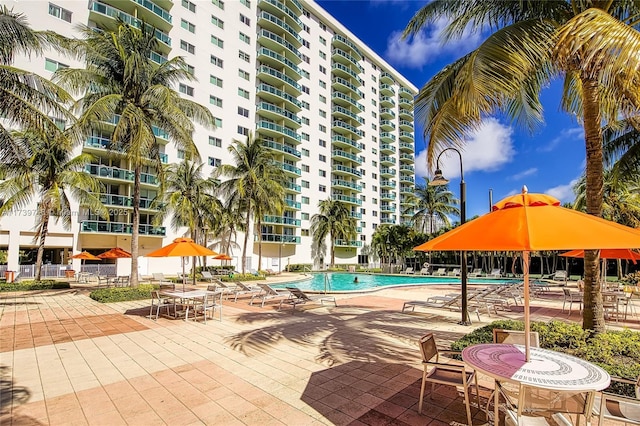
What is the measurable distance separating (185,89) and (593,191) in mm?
33594

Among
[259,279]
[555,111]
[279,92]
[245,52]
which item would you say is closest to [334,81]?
[279,92]

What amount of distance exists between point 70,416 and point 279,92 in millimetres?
40453

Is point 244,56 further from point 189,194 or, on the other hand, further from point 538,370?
point 538,370

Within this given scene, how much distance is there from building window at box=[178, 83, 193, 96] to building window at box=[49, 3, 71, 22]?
9036 millimetres

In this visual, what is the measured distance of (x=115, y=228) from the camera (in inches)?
1065

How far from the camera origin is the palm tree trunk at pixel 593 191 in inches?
240

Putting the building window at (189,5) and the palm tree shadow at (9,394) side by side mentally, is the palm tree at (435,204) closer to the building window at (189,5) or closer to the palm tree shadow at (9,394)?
the building window at (189,5)

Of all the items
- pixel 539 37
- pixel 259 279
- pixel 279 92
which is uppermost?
pixel 279 92

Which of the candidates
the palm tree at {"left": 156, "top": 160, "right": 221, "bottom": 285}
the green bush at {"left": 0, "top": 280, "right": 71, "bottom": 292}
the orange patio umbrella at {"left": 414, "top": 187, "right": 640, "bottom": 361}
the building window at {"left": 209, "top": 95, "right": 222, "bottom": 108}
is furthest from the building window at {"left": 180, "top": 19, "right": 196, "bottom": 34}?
the orange patio umbrella at {"left": 414, "top": 187, "right": 640, "bottom": 361}

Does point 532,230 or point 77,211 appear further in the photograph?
point 77,211

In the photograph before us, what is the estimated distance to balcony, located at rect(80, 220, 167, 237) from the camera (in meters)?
25.8

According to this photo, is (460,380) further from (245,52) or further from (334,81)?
(334,81)

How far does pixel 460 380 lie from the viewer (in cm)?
423

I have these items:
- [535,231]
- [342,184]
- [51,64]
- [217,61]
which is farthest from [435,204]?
[535,231]
